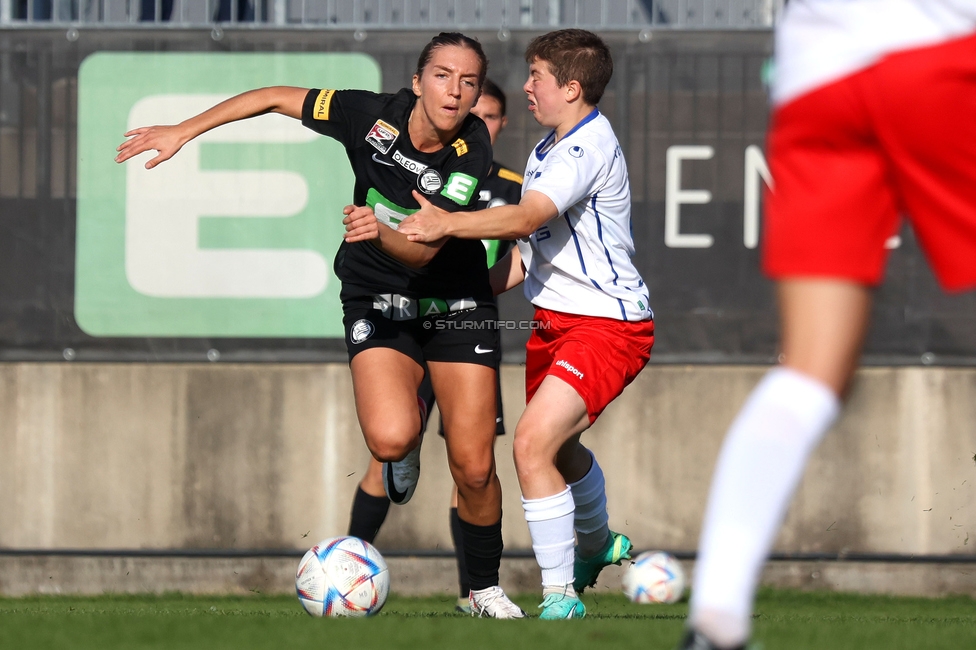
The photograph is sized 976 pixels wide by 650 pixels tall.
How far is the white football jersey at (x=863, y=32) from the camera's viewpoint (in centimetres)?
218

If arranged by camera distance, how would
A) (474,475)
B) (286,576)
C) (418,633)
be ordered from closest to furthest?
1. (418,633)
2. (474,475)
3. (286,576)

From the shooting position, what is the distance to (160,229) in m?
7.23

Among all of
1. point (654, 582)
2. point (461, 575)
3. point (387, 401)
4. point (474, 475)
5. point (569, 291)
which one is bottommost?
point (654, 582)

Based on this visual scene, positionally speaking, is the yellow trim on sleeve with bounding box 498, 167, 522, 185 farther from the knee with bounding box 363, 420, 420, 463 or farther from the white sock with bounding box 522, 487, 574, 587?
the white sock with bounding box 522, 487, 574, 587

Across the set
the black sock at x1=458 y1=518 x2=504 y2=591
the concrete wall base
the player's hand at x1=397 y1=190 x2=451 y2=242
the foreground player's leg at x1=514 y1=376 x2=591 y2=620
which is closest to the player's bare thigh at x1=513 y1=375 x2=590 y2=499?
the foreground player's leg at x1=514 y1=376 x2=591 y2=620

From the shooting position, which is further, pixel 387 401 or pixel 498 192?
pixel 498 192

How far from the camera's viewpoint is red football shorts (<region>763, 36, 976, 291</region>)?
214cm

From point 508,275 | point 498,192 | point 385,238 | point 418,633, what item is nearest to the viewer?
point 418,633

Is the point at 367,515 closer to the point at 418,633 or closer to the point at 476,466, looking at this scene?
the point at 476,466

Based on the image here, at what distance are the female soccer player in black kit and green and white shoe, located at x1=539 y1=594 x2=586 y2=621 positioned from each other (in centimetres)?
33

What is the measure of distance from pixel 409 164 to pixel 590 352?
1097 millimetres

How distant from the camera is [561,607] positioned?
14.1 feet

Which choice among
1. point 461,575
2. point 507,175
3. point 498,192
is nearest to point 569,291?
point 498,192

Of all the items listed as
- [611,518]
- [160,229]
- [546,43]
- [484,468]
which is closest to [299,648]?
[484,468]
